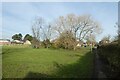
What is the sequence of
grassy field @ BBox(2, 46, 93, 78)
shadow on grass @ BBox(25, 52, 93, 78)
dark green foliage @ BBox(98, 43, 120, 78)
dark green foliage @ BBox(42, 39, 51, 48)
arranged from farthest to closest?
dark green foliage @ BBox(42, 39, 51, 48) → grassy field @ BBox(2, 46, 93, 78) → shadow on grass @ BBox(25, 52, 93, 78) → dark green foliage @ BBox(98, 43, 120, 78)

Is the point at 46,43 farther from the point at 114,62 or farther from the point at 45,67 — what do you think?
the point at 114,62

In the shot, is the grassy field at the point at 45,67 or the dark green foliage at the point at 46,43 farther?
the dark green foliage at the point at 46,43

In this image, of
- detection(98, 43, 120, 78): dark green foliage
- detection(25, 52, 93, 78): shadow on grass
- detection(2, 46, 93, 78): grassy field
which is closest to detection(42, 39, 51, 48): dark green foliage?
detection(2, 46, 93, 78): grassy field

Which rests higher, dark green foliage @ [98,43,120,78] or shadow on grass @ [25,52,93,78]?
dark green foliage @ [98,43,120,78]

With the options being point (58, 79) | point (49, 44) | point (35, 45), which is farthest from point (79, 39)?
point (58, 79)

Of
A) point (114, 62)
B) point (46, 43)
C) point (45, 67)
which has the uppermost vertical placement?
point (46, 43)

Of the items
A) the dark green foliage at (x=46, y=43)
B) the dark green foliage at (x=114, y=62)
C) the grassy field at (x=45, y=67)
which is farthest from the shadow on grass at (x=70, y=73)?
the dark green foliage at (x=46, y=43)

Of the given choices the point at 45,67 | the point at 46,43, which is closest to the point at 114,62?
the point at 45,67

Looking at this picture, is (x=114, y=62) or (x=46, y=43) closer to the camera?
(x=114, y=62)

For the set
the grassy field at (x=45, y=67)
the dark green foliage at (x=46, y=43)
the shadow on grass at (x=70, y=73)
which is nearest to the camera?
the shadow on grass at (x=70, y=73)

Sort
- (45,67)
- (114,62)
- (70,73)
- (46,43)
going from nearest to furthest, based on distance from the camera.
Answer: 1. (114,62)
2. (70,73)
3. (45,67)
4. (46,43)

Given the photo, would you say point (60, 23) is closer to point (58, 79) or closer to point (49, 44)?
point (49, 44)

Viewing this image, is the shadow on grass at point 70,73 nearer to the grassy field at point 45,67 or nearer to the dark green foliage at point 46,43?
the grassy field at point 45,67

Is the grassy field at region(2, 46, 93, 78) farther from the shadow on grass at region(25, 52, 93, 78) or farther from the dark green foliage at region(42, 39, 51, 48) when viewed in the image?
the dark green foliage at region(42, 39, 51, 48)
